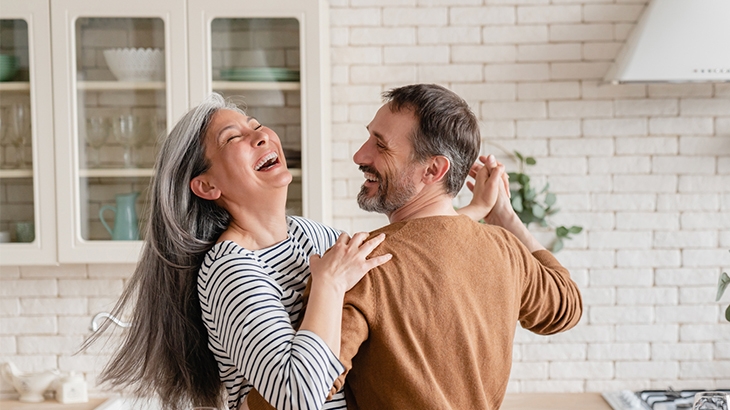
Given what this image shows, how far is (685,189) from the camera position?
9.16ft

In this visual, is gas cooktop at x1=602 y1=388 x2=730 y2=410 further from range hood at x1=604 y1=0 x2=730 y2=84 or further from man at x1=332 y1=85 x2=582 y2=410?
man at x1=332 y1=85 x2=582 y2=410

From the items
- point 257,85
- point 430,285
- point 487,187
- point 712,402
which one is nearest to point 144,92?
point 257,85

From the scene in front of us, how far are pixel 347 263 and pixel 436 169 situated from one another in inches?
11.1

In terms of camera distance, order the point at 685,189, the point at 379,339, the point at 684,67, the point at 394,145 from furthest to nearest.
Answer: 1. the point at 685,189
2. the point at 684,67
3. the point at 394,145
4. the point at 379,339

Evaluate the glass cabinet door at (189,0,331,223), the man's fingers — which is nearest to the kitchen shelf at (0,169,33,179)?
the glass cabinet door at (189,0,331,223)

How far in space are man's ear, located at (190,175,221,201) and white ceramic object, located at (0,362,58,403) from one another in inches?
65.4

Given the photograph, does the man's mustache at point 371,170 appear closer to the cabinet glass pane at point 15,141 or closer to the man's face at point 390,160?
the man's face at point 390,160

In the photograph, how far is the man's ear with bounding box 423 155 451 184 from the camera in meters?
1.36

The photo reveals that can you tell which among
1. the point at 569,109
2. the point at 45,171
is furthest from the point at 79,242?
the point at 569,109

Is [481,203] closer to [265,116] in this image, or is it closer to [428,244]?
[428,244]

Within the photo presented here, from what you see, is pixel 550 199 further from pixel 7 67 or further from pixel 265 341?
pixel 7 67

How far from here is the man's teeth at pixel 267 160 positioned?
1.48 meters

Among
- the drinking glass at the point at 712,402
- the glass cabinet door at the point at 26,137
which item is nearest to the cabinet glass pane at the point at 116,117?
the glass cabinet door at the point at 26,137

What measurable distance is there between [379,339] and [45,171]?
5.72ft
